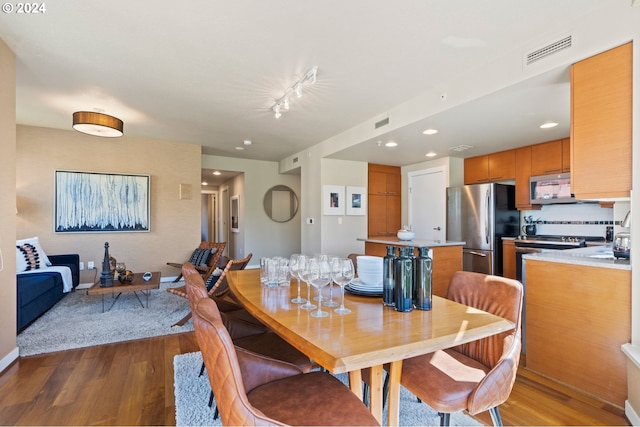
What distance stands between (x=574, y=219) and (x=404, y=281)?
454cm

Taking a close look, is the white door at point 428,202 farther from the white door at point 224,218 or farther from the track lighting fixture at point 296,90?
the white door at point 224,218

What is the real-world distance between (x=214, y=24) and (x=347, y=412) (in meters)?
2.41

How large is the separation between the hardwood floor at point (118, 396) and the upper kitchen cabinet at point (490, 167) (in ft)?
11.4

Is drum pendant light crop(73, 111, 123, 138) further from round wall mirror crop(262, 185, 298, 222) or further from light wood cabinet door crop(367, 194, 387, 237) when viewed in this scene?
light wood cabinet door crop(367, 194, 387, 237)

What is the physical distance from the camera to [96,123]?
3.55m

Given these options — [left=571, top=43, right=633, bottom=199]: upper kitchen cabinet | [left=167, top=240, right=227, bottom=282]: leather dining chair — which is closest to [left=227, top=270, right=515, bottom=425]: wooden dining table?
[left=571, top=43, right=633, bottom=199]: upper kitchen cabinet

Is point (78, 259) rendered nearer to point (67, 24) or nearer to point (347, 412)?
point (67, 24)

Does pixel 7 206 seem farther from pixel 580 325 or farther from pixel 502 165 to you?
pixel 502 165

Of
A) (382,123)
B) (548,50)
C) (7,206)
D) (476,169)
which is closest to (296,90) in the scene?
(382,123)

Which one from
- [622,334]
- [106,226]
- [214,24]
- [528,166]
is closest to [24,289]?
[106,226]

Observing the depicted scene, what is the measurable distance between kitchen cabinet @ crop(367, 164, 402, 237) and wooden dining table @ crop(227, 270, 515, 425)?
462 cm

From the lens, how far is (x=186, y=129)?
469 cm

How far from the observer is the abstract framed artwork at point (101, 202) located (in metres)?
4.79

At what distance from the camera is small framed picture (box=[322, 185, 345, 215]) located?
5.37 m
